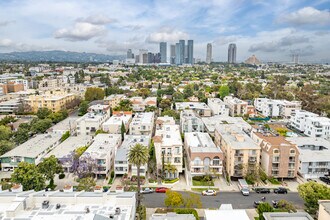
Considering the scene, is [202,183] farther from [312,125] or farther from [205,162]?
[312,125]

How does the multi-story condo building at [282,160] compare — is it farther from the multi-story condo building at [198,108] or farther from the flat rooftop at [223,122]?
the multi-story condo building at [198,108]

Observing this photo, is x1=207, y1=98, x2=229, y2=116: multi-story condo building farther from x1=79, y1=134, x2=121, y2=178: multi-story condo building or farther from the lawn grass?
the lawn grass

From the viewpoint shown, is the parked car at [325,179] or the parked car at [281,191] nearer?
the parked car at [281,191]

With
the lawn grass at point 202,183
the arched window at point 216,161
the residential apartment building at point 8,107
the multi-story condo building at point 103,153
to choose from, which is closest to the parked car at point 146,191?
the lawn grass at point 202,183

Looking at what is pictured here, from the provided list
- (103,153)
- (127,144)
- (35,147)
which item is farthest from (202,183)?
(35,147)

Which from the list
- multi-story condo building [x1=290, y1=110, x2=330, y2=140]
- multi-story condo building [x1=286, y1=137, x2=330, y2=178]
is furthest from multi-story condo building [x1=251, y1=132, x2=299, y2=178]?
multi-story condo building [x1=290, y1=110, x2=330, y2=140]

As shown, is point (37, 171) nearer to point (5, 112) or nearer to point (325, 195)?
point (325, 195)
